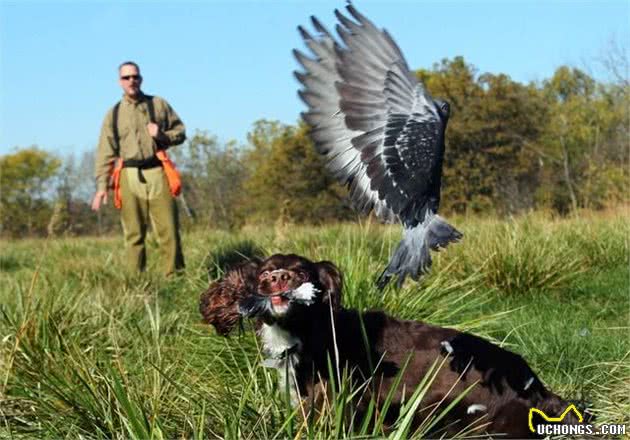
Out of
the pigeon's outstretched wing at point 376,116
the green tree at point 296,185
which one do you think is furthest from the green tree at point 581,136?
the pigeon's outstretched wing at point 376,116

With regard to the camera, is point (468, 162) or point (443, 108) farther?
point (468, 162)

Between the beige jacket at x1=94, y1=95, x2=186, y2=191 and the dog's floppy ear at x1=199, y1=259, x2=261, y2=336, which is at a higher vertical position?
the beige jacket at x1=94, y1=95, x2=186, y2=191

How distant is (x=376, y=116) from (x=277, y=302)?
0.80 metres

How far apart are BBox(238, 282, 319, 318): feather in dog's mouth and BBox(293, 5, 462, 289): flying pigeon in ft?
1.32

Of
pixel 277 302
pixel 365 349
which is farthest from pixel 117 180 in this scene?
pixel 277 302

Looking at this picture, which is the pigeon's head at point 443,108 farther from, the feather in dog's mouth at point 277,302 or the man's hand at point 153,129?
the man's hand at point 153,129

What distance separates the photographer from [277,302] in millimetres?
3213

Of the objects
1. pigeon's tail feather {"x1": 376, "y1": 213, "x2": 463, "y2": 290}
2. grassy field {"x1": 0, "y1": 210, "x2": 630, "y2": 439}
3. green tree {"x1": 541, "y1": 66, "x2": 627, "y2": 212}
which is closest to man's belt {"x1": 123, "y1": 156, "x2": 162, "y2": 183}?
grassy field {"x1": 0, "y1": 210, "x2": 630, "y2": 439}

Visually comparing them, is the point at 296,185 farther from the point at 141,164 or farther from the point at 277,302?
the point at 277,302

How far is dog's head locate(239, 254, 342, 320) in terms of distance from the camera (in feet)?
10.5

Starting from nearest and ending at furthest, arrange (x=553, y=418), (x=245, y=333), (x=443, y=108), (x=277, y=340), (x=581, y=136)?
(x=443, y=108)
(x=277, y=340)
(x=553, y=418)
(x=245, y=333)
(x=581, y=136)

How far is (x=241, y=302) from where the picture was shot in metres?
A: 3.36

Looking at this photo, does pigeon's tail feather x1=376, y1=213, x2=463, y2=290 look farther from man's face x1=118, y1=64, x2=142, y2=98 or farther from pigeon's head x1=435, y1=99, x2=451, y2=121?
man's face x1=118, y1=64, x2=142, y2=98

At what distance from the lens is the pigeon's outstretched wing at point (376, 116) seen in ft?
9.14
